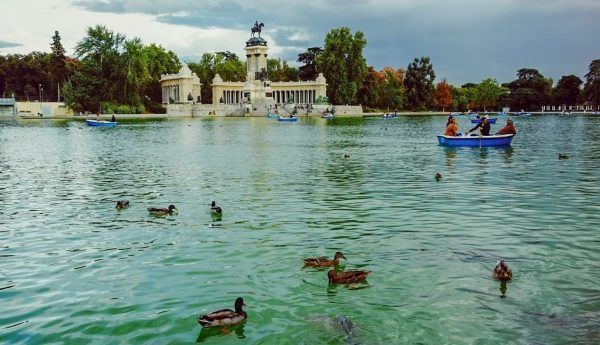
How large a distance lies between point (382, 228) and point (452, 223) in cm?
187

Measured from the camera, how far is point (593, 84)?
135 meters

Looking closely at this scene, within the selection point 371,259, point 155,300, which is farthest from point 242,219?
point 155,300

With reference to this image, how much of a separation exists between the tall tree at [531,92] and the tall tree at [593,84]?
50.5 ft

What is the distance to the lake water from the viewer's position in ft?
27.3

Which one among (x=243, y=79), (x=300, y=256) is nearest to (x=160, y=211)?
(x=300, y=256)

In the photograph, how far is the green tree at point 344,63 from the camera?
130000 millimetres

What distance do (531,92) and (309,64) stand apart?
59.5m

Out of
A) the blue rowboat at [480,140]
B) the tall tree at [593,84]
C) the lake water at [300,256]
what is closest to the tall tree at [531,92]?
the tall tree at [593,84]

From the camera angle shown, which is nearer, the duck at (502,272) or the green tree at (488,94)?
the duck at (502,272)

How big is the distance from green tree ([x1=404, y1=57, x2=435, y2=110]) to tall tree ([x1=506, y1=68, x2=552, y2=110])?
2289 centimetres

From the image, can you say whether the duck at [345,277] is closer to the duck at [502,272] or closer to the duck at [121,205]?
the duck at [502,272]

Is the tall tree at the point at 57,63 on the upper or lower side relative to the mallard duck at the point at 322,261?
upper

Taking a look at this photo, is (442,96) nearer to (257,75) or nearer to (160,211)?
(257,75)

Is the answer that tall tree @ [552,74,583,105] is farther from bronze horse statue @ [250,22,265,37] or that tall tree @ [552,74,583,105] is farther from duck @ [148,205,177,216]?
duck @ [148,205,177,216]
